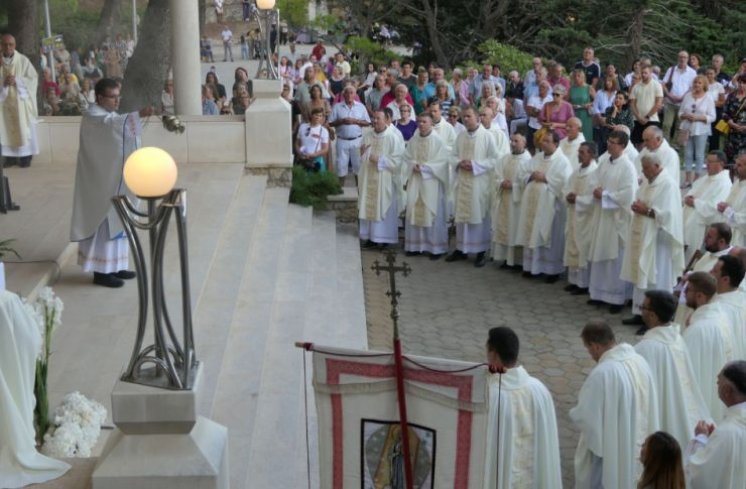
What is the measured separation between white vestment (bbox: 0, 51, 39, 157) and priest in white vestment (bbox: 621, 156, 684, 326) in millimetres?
7395

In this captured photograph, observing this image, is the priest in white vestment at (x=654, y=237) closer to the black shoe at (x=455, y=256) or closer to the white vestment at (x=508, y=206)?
the white vestment at (x=508, y=206)

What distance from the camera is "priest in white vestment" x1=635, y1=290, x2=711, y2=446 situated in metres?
7.09

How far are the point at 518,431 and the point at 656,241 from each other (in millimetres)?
5202

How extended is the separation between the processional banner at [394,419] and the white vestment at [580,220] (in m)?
6.75

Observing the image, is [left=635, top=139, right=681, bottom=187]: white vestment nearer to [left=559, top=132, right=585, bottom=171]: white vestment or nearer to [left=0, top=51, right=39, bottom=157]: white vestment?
[left=559, top=132, right=585, bottom=171]: white vestment

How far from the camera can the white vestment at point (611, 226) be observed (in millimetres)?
11383

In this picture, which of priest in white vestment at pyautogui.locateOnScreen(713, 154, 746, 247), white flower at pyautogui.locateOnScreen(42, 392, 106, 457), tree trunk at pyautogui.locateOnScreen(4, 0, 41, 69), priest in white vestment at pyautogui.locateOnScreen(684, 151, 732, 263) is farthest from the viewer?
tree trunk at pyautogui.locateOnScreen(4, 0, 41, 69)

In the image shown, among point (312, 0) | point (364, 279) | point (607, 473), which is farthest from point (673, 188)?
point (312, 0)

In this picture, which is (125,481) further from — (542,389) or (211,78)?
(211,78)

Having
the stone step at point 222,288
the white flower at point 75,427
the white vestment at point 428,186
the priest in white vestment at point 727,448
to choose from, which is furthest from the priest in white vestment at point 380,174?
the priest in white vestment at point 727,448

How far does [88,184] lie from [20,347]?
3.13 meters

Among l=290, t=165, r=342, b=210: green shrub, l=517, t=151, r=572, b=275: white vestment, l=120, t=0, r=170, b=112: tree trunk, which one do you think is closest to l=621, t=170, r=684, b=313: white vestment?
l=517, t=151, r=572, b=275: white vestment

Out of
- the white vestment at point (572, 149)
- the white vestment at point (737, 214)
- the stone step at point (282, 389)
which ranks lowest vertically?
the stone step at point (282, 389)

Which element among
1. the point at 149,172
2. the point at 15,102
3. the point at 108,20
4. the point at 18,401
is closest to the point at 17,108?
the point at 15,102
